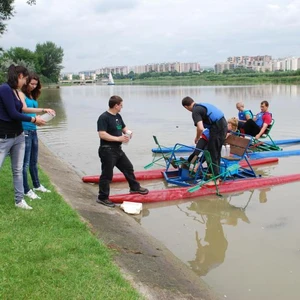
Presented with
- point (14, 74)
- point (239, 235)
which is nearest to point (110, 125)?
point (14, 74)

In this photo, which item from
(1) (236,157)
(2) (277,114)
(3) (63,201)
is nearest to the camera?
(3) (63,201)

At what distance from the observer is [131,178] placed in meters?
7.27

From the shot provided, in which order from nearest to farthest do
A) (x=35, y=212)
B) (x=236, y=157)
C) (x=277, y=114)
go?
(x=35, y=212) < (x=236, y=157) < (x=277, y=114)

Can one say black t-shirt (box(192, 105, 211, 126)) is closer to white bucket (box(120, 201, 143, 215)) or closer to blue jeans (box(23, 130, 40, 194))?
white bucket (box(120, 201, 143, 215))

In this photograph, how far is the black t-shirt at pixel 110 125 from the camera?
21.1ft

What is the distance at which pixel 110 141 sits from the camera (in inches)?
259

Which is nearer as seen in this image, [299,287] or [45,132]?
[299,287]

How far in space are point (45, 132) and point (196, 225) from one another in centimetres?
1310

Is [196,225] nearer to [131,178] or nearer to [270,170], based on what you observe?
[131,178]

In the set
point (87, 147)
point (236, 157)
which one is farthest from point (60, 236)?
point (87, 147)

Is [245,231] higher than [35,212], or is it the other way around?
[35,212]

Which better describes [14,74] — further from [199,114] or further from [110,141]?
[199,114]

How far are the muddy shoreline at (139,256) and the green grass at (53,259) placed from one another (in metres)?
0.20

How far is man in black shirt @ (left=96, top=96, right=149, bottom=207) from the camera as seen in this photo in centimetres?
645
